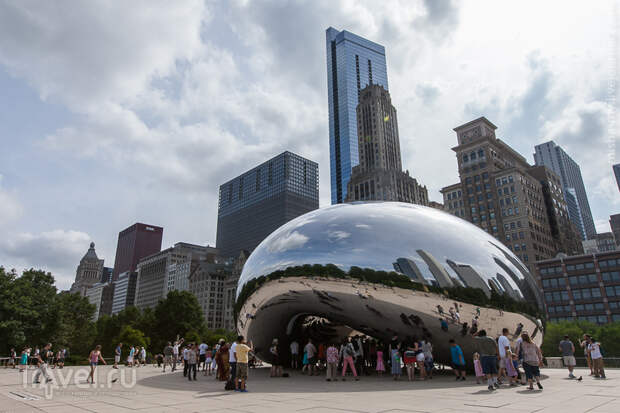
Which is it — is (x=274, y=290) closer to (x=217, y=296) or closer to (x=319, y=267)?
(x=319, y=267)

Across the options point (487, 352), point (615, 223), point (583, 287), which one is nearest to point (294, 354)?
point (487, 352)

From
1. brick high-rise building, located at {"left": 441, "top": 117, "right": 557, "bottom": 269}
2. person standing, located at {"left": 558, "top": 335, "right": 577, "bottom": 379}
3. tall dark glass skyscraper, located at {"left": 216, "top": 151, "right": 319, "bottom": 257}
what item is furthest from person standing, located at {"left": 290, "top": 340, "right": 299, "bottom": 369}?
tall dark glass skyscraper, located at {"left": 216, "top": 151, "right": 319, "bottom": 257}

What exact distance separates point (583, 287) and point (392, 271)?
9224 centimetres

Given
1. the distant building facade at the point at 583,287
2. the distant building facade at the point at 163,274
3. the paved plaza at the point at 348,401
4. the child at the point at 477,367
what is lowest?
the paved plaza at the point at 348,401

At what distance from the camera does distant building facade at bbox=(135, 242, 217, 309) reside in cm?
16975

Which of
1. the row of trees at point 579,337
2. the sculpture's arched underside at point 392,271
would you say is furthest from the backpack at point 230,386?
the row of trees at point 579,337

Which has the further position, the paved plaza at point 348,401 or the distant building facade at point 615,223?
the distant building facade at point 615,223

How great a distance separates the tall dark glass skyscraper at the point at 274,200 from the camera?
178m

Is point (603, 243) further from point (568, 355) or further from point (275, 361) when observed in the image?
point (275, 361)

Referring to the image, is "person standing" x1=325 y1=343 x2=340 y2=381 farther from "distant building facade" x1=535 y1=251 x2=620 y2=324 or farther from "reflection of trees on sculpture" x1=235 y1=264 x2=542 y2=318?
"distant building facade" x1=535 y1=251 x2=620 y2=324

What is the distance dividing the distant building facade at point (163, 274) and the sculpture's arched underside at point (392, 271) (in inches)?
6333

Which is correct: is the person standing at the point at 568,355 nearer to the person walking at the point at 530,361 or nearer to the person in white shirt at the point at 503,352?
the person in white shirt at the point at 503,352

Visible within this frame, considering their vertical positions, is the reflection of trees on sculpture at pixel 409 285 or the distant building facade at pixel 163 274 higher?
the distant building facade at pixel 163 274

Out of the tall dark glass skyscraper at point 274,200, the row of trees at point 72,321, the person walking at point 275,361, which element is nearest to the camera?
the person walking at point 275,361
